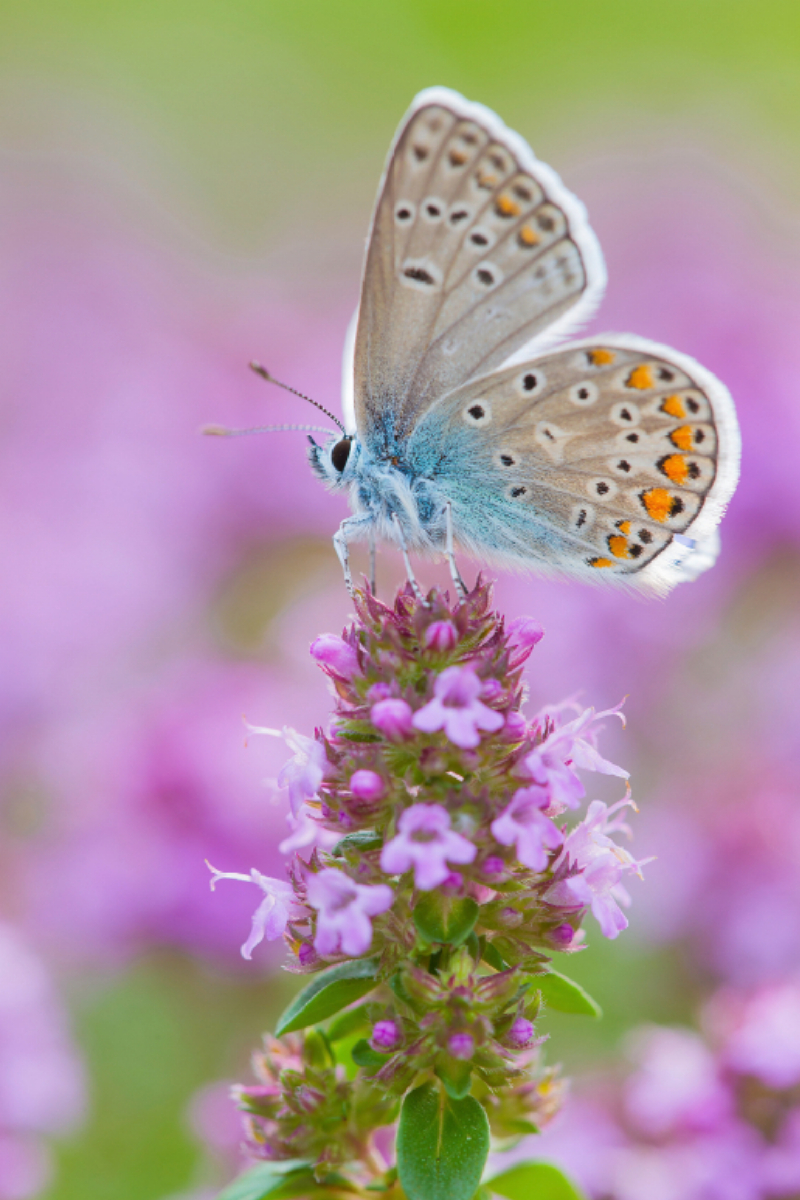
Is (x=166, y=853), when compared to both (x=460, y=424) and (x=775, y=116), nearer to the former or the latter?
(x=460, y=424)

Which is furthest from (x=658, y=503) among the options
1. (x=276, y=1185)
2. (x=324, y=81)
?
(x=324, y=81)

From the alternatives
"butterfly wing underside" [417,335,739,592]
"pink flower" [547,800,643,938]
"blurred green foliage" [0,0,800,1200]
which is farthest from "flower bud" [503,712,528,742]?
"blurred green foliage" [0,0,800,1200]

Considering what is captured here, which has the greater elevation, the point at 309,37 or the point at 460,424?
the point at 309,37

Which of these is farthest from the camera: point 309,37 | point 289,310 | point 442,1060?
point 309,37

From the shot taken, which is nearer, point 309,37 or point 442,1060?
point 442,1060

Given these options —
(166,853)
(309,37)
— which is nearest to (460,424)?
(166,853)

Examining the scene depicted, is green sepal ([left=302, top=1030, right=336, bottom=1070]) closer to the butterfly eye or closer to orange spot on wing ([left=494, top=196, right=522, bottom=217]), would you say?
the butterfly eye

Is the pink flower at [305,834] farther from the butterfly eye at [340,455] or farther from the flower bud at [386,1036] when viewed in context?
the butterfly eye at [340,455]

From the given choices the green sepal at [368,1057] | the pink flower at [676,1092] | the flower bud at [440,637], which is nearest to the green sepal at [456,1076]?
the green sepal at [368,1057]
